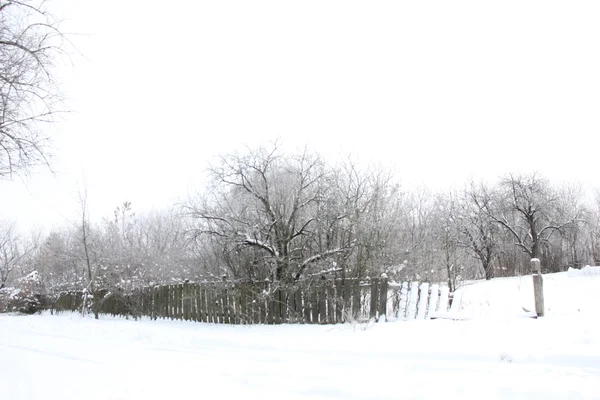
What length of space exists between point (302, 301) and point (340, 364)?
577cm

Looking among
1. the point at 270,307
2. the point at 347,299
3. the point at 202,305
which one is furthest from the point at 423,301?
the point at 202,305

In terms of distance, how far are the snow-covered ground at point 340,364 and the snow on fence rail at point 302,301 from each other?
1.48 metres

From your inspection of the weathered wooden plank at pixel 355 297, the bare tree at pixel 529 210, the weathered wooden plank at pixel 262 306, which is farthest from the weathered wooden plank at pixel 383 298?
the bare tree at pixel 529 210

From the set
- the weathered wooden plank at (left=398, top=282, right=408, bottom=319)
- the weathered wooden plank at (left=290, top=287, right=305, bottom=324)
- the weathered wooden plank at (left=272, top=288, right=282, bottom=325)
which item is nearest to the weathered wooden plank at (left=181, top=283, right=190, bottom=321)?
the weathered wooden plank at (left=272, top=288, right=282, bottom=325)

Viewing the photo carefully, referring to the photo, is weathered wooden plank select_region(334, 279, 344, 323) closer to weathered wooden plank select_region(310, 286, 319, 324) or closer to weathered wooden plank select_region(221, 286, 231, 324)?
weathered wooden plank select_region(310, 286, 319, 324)

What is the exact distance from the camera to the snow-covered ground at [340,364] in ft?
12.9

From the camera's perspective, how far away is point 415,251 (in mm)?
14188

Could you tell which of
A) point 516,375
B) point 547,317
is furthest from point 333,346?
point 547,317

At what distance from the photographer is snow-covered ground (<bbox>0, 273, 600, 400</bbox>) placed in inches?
154

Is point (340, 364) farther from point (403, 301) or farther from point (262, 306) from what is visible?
point (262, 306)

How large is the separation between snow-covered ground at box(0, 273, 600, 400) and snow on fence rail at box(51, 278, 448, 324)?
148 centimetres

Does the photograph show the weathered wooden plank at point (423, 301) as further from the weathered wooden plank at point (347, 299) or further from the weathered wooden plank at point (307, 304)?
the weathered wooden plank at point (307, 304)

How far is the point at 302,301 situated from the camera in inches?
431

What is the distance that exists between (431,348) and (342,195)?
7.64m
